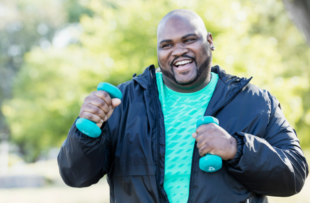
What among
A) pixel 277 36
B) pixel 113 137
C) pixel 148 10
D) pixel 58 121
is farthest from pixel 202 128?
pixel 277 36

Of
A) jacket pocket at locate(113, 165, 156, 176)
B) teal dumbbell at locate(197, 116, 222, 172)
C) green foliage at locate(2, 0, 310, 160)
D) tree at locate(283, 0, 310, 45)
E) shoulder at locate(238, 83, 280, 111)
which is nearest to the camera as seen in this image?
teal dumbbell at locate(197, 116, 222, 172)

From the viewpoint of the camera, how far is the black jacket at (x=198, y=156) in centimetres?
198

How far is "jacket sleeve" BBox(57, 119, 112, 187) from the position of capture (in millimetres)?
1953

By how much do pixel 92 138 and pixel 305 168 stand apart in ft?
4.48

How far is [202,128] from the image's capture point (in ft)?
6.42

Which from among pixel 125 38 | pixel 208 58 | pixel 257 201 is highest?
pixel 125 38

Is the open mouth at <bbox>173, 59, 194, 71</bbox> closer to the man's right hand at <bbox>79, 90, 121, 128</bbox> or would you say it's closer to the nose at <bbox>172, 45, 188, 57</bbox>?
the nose at <bbox>172, 45, 188, 57</bbox>

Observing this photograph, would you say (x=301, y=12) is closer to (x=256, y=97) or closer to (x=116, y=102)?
(x=256, y=97)

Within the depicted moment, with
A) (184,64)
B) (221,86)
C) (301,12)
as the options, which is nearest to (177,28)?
(184,64)

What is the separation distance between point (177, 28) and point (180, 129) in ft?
2.34

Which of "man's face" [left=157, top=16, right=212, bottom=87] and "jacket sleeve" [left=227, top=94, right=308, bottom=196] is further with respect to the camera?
"man's face" [left=157, top=16, right=212, bottom=87]

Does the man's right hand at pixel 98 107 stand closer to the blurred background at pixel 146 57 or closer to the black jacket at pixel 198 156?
the black jacket at pixel 198 156

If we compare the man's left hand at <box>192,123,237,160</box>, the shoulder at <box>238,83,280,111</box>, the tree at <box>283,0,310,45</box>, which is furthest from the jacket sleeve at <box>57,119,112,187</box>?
the tree at <box>283,0,310,45</box>

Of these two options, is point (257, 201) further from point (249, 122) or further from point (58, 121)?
point (58, 121)
